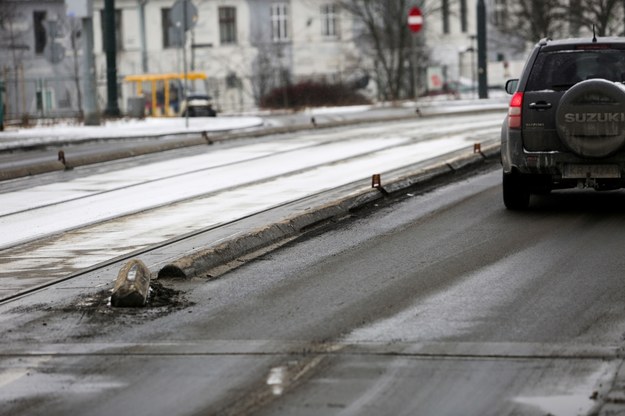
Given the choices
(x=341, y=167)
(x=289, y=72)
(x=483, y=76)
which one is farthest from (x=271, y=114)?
(x=341, y=167)

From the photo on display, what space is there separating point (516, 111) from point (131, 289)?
5579mm

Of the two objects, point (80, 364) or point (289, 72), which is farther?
point (289, 72)

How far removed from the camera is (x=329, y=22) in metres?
70.7

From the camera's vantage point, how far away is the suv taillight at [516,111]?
45.2 feet

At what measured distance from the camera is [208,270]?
10859 mm

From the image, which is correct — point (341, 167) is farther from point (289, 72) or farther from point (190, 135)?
point (289, 72)

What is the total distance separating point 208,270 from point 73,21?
4794cm

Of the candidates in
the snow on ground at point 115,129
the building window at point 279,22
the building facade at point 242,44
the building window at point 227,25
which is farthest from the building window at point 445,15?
the snow on ground at point 115,129

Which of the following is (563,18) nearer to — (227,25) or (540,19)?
(540,19)

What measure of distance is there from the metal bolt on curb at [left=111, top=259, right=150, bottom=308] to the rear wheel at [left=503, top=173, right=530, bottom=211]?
17.6 ft

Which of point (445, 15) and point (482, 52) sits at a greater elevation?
point (445, 15)

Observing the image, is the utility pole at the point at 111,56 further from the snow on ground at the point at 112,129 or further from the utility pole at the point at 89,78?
the utility pole at the point at 89,78

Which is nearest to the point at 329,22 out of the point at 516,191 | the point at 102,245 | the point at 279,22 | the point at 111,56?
the point at 279,22

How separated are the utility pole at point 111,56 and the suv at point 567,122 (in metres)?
28.1
